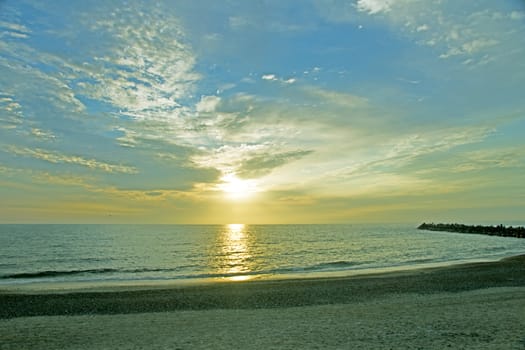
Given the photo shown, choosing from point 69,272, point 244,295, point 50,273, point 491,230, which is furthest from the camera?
point 491,230

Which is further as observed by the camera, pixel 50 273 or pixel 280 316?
pixel 50 273

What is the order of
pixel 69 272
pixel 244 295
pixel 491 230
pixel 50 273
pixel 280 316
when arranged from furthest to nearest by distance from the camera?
pixel 491 230 < pixel 69 272 < pixel 50 273 < pixel 244 295 < pixel 280 316

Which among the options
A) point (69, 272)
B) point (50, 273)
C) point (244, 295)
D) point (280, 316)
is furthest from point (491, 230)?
point (50, 273)

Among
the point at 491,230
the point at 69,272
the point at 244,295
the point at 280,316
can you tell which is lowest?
the point at 69,272

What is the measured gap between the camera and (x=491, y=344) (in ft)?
31.0

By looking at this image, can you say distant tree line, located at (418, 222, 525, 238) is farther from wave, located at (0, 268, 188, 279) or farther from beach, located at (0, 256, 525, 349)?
wave, located at (0, 268, 188, 279)

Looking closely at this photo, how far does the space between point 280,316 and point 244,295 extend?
5263 mm

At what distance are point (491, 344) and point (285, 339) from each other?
5495 millimetres

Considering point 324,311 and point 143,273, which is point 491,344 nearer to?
point 324,311

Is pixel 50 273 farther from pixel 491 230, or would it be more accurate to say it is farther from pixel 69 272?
pixel 491 230

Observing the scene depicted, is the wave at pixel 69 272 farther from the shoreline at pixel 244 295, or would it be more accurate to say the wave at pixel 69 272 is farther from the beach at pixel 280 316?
the beach at pixel 280 316

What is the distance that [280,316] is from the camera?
44.9 feet

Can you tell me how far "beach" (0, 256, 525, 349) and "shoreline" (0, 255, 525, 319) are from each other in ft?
0.17

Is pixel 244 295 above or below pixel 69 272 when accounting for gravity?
above
